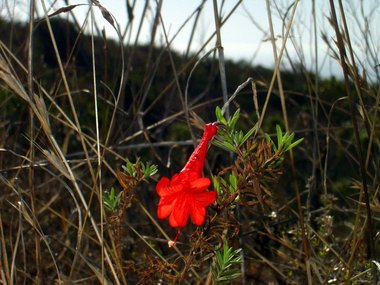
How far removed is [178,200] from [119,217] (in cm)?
22

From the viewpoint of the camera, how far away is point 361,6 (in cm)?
214

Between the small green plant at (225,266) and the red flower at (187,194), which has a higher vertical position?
the red flower at (187,194)

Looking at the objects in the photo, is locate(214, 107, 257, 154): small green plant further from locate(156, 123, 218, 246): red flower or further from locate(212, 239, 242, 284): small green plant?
locate(212, 239, 242, 284): small green plant

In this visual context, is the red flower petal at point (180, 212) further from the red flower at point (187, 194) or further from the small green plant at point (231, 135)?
the small green plant at point (231, 135)

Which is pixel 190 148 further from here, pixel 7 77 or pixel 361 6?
pixel 7 77

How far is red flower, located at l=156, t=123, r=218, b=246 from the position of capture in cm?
86

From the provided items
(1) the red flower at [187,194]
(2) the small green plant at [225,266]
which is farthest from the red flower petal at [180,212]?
(2) the small green plant at [225,266]

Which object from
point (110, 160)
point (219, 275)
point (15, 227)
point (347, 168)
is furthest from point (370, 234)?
point (347, 168)

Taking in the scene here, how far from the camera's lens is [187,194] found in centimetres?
90

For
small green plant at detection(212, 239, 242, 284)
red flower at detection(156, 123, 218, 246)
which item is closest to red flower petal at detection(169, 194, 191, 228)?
red flower at detection(156, 123, 218, 246)

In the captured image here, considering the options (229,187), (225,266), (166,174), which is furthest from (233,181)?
(166,174)

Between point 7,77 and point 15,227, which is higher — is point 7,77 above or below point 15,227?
above

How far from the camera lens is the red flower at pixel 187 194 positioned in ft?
2.83

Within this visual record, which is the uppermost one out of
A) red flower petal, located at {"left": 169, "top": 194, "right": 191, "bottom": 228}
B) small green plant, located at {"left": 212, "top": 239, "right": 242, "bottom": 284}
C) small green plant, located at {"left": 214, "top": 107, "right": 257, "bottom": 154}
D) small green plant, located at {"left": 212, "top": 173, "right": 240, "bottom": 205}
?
small green plant, located at {"left": 214, "top": 107, "right": 257, "bottom": 154}
